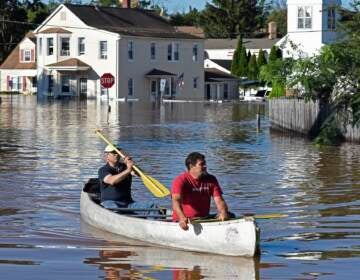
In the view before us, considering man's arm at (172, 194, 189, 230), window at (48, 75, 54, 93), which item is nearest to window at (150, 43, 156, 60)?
window at (48, 75, 54, 93)

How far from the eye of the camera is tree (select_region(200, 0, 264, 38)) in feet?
455


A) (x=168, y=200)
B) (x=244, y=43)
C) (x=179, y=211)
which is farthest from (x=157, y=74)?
(x=179, y=211)

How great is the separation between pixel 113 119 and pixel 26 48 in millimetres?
57957

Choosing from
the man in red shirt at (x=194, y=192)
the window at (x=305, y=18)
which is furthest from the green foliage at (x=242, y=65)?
the man in red shirt at (x=194, y=192)

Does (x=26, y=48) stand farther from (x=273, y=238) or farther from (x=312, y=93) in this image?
(x=273, y=238)

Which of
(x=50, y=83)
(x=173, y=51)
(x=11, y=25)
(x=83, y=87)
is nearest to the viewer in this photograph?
(x=83, y=87)

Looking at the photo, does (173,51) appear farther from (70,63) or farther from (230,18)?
(230,18)

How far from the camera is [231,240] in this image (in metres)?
15.0

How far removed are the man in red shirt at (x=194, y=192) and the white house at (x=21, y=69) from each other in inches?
3831

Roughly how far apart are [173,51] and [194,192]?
88.8 m

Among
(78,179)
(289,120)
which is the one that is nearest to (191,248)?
(78,179)

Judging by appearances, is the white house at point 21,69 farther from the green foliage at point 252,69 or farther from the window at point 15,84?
the green foliage at point 252,69

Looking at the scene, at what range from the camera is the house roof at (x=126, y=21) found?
328ft

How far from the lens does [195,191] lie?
1540 cm
